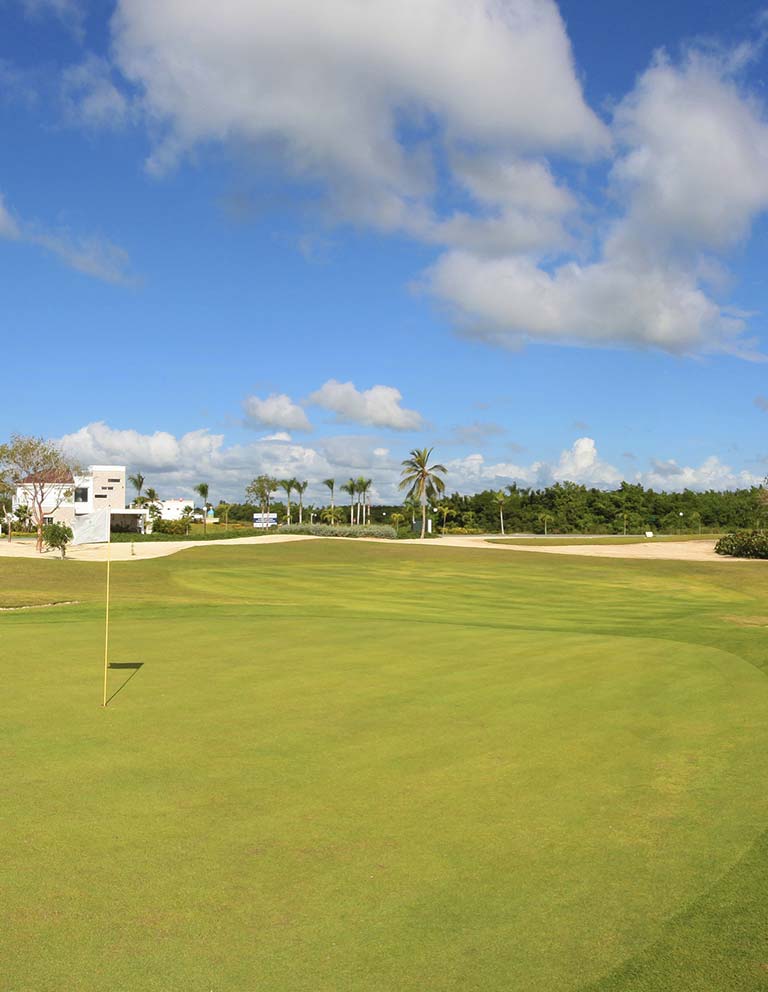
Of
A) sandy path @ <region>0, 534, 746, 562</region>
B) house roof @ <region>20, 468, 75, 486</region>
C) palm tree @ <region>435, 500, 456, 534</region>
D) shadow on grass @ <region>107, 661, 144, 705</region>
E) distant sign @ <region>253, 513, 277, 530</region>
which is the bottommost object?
shadow on grass @ <region>107, 661, 144, 705</region>

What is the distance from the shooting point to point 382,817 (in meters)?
7.85

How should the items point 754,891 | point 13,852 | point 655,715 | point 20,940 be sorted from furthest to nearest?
point 655,715
point 13,852
point 754,891
point 20,940

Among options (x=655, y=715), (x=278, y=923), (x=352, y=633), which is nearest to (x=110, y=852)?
(x=278, y=923)

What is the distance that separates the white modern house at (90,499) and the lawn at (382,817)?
242 feet

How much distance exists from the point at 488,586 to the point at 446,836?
3536 cm

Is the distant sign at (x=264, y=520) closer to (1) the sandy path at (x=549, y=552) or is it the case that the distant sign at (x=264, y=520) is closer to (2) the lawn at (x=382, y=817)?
(1) the sandy path at (x=549, y=552)

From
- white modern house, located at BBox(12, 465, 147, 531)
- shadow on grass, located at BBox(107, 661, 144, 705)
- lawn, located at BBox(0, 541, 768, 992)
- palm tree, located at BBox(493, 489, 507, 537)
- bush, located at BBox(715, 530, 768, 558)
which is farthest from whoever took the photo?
palm tree, located at BBox(493, 489, 507, 537)

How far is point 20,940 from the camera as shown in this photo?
5566 millimetres

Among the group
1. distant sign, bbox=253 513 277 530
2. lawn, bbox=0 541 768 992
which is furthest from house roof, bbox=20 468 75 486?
distant sign, bbox=253 513 277 530

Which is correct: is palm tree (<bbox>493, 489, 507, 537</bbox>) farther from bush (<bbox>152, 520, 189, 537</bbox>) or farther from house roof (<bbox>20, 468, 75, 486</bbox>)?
house roof (<bbox>20, 468, 75, 486</bbox>)

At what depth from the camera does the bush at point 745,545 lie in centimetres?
6506

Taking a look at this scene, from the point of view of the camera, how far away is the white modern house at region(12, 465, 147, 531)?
294 feet

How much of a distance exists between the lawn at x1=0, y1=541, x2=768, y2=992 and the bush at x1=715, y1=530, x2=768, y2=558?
52.1 m

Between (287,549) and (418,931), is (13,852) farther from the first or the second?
(287,549)
